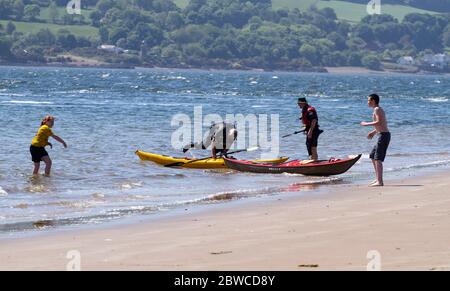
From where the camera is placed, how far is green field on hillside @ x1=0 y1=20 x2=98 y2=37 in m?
186

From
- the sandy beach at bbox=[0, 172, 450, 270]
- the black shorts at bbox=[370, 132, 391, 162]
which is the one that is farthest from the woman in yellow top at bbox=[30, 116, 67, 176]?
the black shorts at bbox=[370, 132, 391, 162]

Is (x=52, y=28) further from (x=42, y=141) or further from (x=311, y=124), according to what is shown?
(x=42, y=141)

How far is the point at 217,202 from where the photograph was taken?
15.7 meters

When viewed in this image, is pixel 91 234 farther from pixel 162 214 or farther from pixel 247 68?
pixel 247 68

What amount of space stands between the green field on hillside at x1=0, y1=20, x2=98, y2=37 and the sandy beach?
172m

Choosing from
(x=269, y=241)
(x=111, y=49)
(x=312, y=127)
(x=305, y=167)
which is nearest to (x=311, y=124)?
(x=312, y=127)

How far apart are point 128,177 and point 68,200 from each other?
406 centimetres

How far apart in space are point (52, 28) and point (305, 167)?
169137 mm

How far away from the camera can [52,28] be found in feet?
607

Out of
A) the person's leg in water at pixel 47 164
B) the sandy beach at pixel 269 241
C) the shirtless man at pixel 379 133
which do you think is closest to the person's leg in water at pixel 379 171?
the shirtless man at pixel 379 133

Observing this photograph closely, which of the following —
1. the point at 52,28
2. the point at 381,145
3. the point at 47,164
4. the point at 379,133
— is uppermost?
the point at 379,133

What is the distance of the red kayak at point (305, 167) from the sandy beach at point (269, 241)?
180 inches

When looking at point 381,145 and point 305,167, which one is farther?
point 305,167
